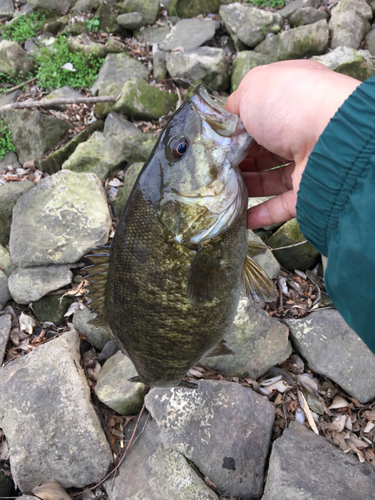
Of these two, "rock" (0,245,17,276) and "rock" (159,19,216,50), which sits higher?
"rock" (159,19,216,50)

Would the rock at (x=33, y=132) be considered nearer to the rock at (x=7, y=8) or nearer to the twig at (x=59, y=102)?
the twig at (x=59, y=102)

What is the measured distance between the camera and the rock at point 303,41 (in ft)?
18.5

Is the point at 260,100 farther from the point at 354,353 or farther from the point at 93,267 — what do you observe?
the point at 354,353

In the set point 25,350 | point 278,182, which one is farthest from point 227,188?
point 25,350

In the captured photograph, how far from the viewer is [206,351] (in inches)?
89.0

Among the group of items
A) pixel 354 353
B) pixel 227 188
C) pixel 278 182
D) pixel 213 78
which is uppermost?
pixel 227 188

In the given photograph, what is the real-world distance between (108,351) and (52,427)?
0.93 meters

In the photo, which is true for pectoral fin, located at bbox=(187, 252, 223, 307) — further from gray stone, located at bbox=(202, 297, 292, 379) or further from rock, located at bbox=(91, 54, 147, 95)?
rock, located at bbox=(91, 54, 147, 95)

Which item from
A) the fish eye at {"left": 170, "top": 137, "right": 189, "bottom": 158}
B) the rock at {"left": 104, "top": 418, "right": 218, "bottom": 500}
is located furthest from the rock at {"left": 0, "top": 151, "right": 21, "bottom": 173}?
the fish eye at {"left": 170, "top": 137, "right": 189, "bottom": 158}

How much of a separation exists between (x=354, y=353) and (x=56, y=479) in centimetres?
310

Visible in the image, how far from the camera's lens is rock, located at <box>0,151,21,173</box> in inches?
235

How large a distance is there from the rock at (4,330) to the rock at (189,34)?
19.3 feet

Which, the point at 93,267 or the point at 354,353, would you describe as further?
the point at 354,353

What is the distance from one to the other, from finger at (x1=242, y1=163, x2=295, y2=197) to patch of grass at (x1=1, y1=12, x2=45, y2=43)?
342 inches
